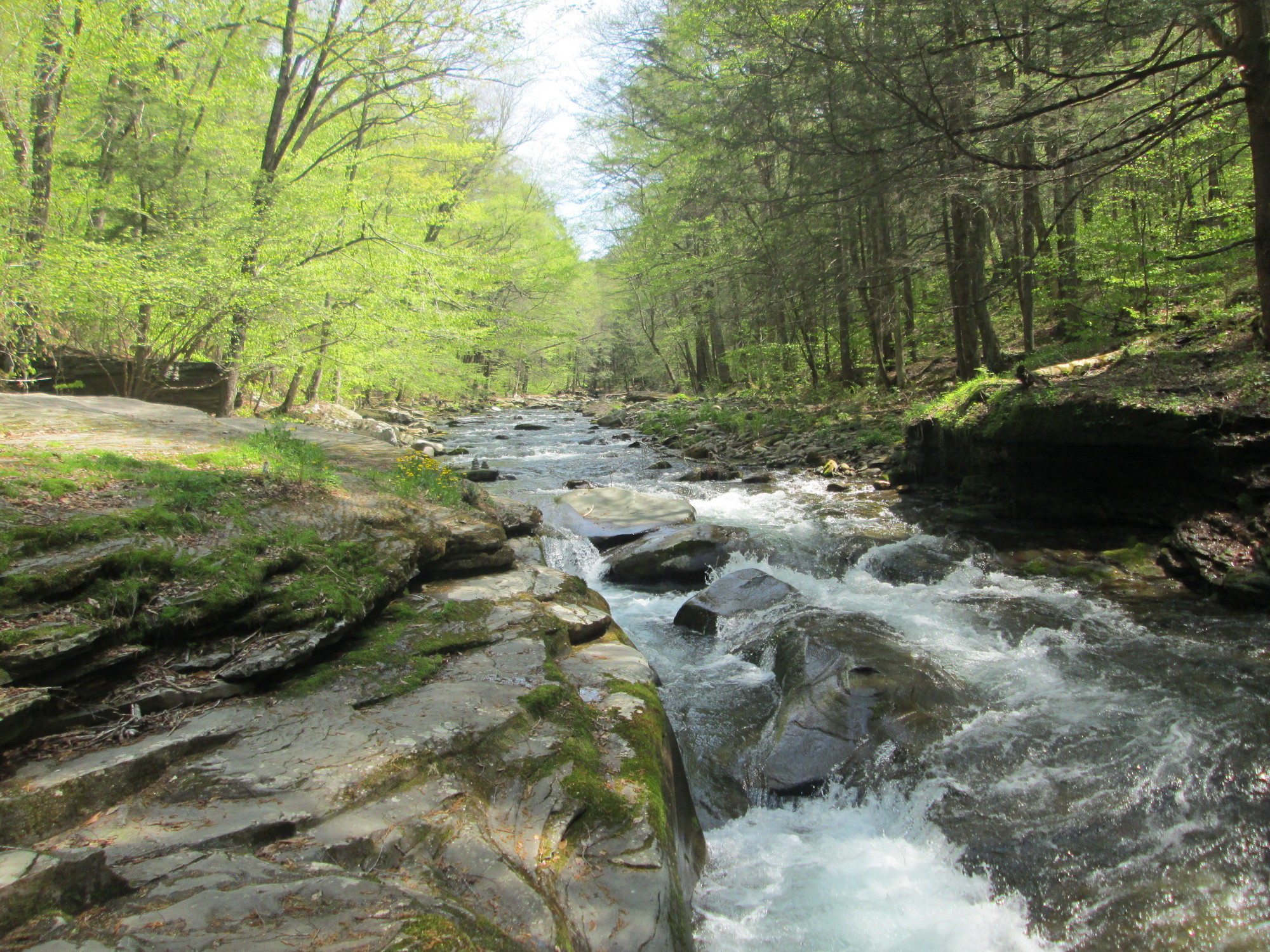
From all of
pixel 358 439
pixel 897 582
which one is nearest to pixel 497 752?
pixel 897 582

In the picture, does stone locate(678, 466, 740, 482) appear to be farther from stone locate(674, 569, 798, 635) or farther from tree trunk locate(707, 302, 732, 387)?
tree trunk locate(707, 302, 732, 387)

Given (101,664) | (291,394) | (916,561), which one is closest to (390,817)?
(101,664)

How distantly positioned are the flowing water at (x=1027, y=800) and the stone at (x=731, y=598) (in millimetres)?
191

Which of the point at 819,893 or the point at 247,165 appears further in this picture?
the point at 247,165

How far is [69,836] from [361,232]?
11.4m

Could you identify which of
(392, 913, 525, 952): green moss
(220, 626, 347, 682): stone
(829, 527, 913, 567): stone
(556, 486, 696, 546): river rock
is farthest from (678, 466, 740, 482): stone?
(392, 913, 525, 952): green moss

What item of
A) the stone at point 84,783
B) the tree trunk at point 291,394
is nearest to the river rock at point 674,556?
the stone at point 84,783

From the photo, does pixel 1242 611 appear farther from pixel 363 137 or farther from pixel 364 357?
pixel 363 137

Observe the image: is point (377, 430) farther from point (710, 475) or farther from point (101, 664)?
point (101, 664)

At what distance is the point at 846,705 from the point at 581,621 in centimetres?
201

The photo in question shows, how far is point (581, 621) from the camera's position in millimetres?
4957

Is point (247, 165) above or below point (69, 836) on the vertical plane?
above

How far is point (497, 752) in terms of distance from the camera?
120 inches

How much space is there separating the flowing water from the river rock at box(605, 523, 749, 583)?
1.17 m
